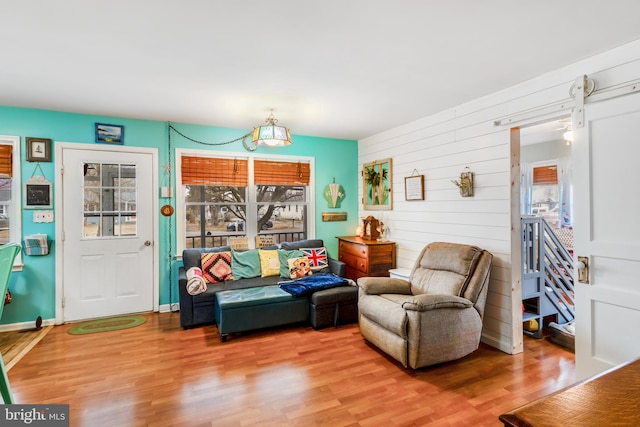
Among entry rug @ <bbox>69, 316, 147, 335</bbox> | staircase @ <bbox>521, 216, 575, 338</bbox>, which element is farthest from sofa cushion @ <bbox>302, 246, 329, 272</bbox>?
staircase @ <bbox>521, 216, 575, 338</bbox>

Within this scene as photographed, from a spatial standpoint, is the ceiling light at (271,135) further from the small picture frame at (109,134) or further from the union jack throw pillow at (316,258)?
the small picture frame at (109,134)

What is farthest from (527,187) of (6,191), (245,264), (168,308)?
(6,191)

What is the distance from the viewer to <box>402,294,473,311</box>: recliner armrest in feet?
8.34

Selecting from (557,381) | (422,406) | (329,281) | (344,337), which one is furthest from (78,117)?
(557,381)

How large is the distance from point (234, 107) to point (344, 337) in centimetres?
274

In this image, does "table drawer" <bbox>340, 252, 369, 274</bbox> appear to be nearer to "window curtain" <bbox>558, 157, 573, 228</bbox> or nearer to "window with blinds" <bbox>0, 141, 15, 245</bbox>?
"window curtain" <bbox>558, 157, 573, 228</bbox>

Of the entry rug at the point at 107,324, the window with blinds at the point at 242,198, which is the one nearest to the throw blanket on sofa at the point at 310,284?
the window with blinds at the point at 242,198

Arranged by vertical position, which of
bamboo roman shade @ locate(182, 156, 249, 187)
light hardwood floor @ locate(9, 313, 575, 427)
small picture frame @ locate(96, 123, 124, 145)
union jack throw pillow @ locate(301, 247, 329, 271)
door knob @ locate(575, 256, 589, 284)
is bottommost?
light hardwood floor @ locate(9, 313, 575, 427)

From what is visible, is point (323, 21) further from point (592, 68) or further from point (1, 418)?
point (1, 418)

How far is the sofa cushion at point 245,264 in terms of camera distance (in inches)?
156

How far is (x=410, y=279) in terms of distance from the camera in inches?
135

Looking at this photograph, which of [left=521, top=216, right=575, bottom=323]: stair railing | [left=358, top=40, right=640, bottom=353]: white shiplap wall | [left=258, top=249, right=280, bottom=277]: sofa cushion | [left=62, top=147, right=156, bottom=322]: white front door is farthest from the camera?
[left=258, top=249, right=280, bottom=277]: sofa cushion

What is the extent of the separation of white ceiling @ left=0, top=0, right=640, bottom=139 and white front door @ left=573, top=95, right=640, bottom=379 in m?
0.58

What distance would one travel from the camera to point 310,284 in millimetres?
3693
